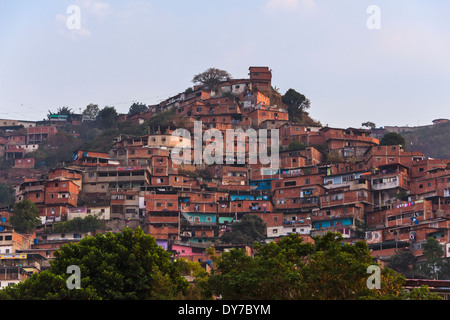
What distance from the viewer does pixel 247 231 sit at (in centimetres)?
6731

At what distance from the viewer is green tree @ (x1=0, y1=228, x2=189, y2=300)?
3253 centimetres

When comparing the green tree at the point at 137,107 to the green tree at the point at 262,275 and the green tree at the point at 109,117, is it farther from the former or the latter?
the green tree at the point at 262,275

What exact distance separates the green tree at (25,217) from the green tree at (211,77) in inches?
1414

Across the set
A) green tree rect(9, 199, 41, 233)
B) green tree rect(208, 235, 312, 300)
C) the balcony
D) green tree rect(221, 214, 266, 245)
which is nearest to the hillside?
the balcony

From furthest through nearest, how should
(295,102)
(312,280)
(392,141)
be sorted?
(295,102), (392,141), (312,280)

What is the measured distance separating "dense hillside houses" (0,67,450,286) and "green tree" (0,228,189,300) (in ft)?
74.8

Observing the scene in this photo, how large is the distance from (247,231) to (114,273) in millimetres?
34297

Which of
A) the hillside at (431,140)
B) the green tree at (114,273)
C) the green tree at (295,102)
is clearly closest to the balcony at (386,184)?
the green tree at (295,102)

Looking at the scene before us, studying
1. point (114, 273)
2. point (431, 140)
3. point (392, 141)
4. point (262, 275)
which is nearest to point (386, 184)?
point (392, 141)

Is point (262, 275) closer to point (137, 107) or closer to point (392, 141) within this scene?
point (392, 141)

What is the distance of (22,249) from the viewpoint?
211 ft

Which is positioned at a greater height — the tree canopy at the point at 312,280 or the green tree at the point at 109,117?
the green tree at the point at 109,117

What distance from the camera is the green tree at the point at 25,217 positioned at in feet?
222
